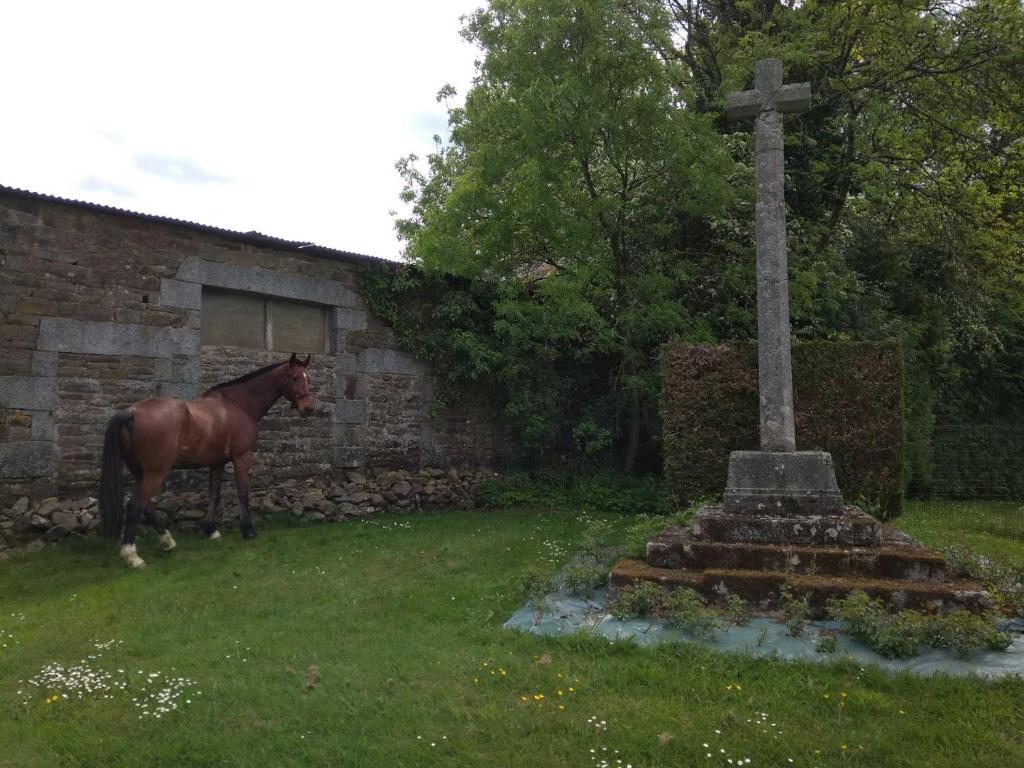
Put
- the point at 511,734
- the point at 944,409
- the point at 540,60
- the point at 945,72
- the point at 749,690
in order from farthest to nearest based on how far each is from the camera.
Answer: the point at 944,409
the point at 945,72
the point at 540,60
the point at 749,690
the point at 511,734

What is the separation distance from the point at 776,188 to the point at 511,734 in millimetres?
5868

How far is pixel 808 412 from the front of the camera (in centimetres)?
947

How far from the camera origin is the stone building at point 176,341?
8.64 m

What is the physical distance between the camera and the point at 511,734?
3.71m

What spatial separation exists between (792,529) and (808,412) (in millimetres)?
3693

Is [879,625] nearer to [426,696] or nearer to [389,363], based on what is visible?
[426,696]

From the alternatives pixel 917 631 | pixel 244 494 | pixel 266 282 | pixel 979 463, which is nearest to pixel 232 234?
pixel 266 282

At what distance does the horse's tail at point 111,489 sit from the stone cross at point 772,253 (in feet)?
21.3

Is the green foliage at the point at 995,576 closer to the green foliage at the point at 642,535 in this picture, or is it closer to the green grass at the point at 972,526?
the green grass at the point at 972,526

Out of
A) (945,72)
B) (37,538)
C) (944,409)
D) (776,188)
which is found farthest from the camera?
(944,409)

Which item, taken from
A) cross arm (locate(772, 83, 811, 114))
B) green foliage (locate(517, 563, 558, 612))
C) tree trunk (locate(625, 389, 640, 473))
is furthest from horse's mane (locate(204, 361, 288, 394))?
cross arm (locate(772, 83, 811, 114))

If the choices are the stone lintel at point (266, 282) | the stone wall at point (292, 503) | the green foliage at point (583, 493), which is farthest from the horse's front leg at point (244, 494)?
the green foliage at point (583, 493)

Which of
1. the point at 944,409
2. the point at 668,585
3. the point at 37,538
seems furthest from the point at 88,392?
the point at 944,409

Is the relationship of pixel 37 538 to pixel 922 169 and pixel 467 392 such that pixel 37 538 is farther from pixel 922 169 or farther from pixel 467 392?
pixel 922 169
